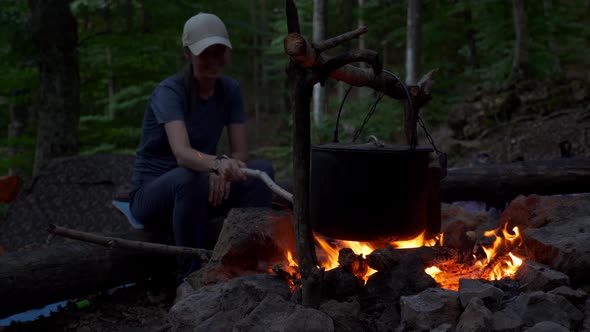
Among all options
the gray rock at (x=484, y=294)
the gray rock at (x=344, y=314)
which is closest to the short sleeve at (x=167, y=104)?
the gray rock at (x=344, y=314)

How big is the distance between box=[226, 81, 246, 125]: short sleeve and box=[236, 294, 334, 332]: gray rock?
1944 millimetres

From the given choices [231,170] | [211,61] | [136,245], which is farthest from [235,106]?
[136,245]

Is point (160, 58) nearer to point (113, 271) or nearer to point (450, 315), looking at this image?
point (113, 271)

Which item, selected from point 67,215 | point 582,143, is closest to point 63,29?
point 67,215

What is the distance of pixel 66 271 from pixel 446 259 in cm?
226

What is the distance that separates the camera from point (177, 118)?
338cm

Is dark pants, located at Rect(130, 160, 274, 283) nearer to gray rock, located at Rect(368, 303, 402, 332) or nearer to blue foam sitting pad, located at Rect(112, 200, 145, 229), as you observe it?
blue foam sitting pad, located at Rect(112, 200, 145, 229)

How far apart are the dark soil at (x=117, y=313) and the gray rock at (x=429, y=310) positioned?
1.54 metres

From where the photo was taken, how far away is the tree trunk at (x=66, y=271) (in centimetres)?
307

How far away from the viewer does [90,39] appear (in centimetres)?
755

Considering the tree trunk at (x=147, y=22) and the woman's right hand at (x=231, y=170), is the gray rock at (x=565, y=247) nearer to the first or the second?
the woman's right hand at (x=231, y=170)

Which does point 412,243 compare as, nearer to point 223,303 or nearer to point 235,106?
point 223,303

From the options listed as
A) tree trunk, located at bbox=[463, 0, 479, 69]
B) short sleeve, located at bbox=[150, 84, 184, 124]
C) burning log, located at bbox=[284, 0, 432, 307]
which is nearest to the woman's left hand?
short sleeve, located at bbox=[150, 84, 184, 124]

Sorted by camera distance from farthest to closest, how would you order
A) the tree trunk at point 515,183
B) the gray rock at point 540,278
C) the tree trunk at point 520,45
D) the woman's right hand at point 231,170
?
the tree trunk at point 520,45 → the tree trunk at point 515,183 → the woman's right hand at point 231,170 → the gray rock at point 540,278
